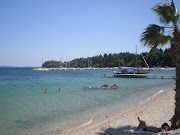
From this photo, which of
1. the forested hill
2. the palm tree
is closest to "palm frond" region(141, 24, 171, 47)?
the palm tree

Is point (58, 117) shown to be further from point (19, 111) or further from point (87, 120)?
point (19, 111)

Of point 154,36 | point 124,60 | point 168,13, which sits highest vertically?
point 124,60

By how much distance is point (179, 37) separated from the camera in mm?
5520

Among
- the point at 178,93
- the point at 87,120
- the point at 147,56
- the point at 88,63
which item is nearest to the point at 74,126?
the point at 87,120

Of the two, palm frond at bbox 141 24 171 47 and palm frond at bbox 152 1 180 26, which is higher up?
palm frond at bbox 152 1 180 26

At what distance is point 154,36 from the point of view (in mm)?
6152

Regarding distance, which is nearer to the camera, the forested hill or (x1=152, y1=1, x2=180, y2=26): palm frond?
(x1=152, y1=1, x2=180, y2=26): palm frond

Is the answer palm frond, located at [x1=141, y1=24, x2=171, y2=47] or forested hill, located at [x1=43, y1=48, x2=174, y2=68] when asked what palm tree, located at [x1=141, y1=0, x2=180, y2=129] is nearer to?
palm frond, located at [x1=141, y1=24, x2=171, y2=47]

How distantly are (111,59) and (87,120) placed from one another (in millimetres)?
160010

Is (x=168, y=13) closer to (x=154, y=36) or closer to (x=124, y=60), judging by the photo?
(x=154, y=36)

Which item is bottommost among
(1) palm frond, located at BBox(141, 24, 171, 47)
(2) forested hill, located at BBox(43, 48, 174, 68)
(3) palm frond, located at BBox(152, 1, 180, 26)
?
(1) palm frond, located at BBox(141, 24, 171, 47)

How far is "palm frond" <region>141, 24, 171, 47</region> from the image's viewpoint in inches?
241

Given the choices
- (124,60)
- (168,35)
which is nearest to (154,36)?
(168,35)

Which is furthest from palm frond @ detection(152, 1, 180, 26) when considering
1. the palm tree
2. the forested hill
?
the forested hill
